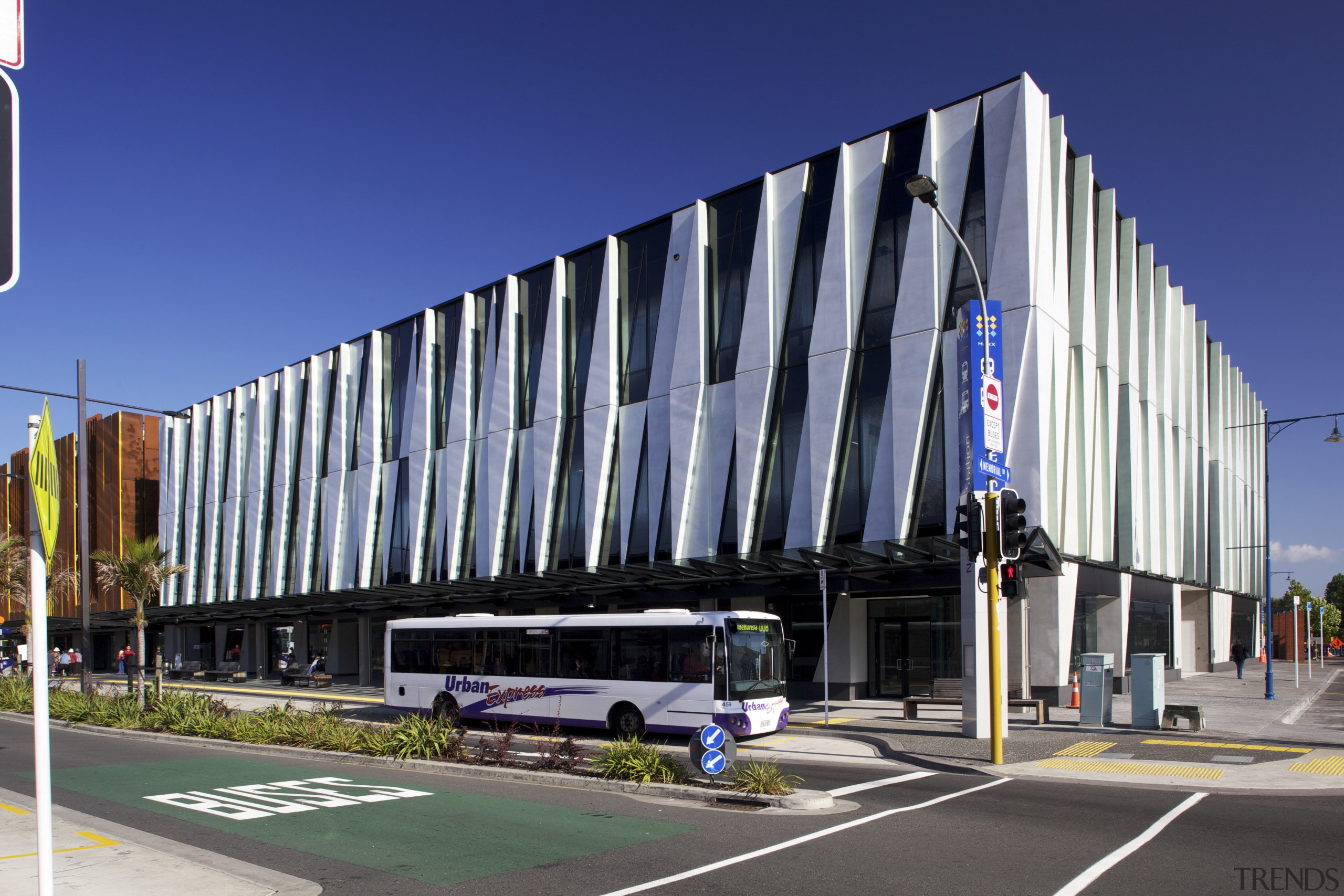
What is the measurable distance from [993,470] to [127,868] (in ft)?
43.6

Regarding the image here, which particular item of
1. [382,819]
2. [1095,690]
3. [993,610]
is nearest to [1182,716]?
[1095,690]

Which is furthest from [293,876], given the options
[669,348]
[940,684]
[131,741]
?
[669,348]

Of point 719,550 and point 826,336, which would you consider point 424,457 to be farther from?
point 826,336

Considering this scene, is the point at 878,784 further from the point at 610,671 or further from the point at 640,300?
the point at 640,300

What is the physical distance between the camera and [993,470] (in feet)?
52.7

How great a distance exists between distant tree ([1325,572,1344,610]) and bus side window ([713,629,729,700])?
131971 millimetres

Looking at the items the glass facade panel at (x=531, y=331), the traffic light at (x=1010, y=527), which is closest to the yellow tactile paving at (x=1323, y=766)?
the traffic light at (x=1010, y=527)

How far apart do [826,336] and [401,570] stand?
23583 millimetres

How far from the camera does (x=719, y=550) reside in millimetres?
29906

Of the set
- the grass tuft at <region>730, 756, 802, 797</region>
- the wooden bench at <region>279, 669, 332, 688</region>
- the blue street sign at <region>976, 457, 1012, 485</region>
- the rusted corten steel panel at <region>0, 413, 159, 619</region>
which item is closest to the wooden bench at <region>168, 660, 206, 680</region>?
the wooden bench at <region>279, 669, 332, 688</region>

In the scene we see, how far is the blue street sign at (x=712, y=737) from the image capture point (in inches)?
500

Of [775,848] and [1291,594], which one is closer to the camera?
[775,848]

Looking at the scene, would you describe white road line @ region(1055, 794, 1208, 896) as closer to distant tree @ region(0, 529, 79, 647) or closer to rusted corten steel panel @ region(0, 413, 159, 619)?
distant tree @ region(0, 529, 79, 647)

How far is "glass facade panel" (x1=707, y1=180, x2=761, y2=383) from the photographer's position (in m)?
30.6
